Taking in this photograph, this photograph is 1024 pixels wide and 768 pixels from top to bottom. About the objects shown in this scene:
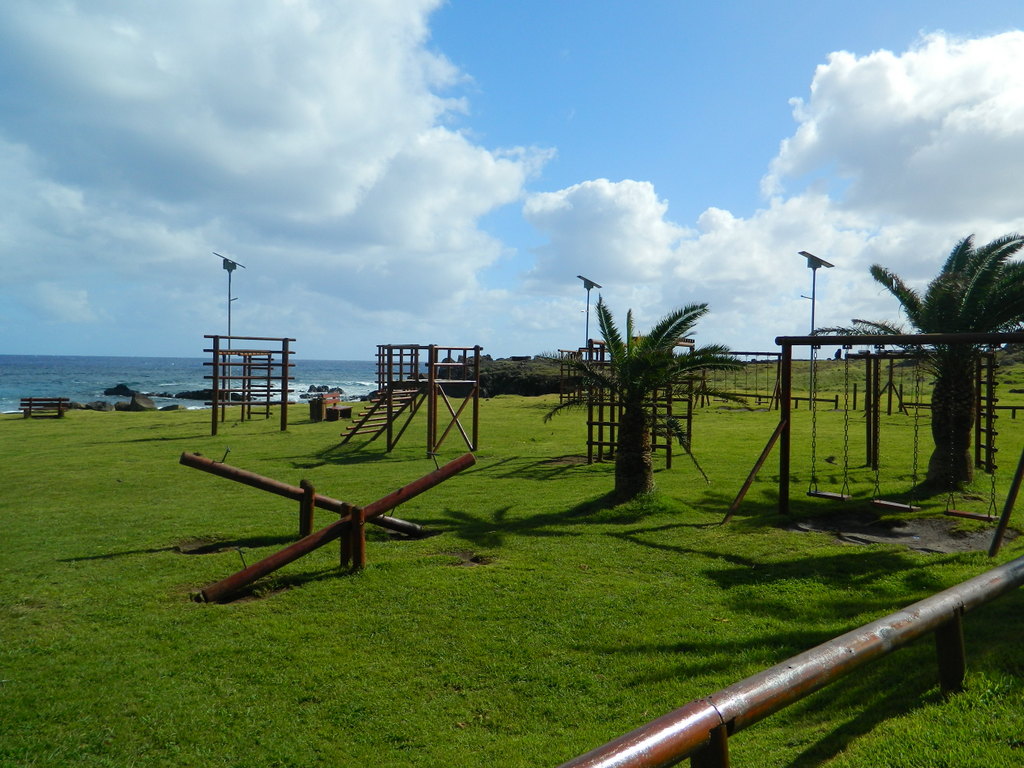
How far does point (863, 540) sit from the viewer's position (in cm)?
912

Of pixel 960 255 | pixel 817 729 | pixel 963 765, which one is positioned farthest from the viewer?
pixel 960 255

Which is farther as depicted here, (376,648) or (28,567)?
(28,567)

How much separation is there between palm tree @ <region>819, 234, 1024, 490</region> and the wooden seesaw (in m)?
7.91

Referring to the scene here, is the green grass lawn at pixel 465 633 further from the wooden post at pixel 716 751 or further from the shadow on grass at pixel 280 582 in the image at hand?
the wooden post at pixel 716 751

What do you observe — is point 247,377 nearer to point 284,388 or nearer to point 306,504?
point 284,388

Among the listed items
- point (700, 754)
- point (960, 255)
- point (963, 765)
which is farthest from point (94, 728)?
point (960, 255)

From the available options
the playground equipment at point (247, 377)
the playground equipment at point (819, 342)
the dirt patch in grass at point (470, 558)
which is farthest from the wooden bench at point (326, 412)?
the playground equipment at point (819, 342)

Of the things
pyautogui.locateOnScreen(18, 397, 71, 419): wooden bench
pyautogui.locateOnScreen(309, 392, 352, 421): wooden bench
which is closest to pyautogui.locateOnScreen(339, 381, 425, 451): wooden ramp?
pyautogui.locateOnScreen(309, 392, 352, 421): wooden bench

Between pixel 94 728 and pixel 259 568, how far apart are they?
2.53 meters

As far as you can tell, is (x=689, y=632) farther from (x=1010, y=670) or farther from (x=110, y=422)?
(x=110, y=422)

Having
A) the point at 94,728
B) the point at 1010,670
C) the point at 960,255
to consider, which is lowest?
the point at 94,728

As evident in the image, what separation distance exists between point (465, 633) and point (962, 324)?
382 inches

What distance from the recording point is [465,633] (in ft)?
20.1

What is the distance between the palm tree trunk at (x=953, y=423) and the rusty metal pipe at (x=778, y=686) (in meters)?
8.00
